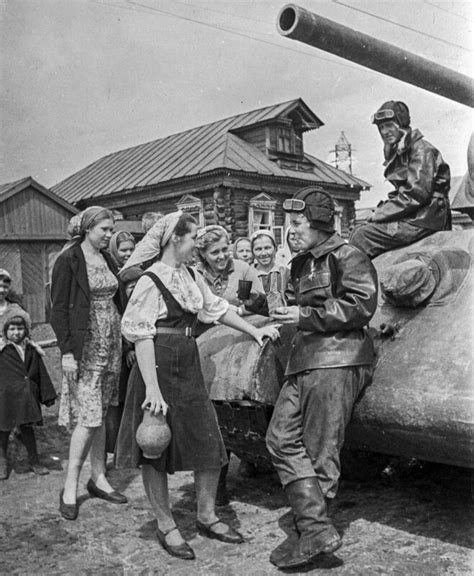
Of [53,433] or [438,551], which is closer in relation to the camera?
[438,551]

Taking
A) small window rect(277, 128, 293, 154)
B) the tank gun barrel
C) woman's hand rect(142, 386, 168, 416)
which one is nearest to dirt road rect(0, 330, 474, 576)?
woman's hand rect(142, 386, 168, 416)

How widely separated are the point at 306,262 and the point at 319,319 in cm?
37

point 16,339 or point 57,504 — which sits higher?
point 16,339

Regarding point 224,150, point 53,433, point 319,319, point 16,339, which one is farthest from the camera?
point 224,150

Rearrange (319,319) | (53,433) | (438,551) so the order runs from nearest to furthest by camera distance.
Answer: (319,319) → (438,551) → (53,433)

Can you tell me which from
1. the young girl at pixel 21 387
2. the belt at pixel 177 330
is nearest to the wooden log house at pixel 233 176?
the young girl at pixel 21 387

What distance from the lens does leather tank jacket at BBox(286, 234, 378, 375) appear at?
3240mm

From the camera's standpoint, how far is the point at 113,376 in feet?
14.7

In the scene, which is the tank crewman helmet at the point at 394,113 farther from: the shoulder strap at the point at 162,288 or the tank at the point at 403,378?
the shoulder strap at the point at 162,288

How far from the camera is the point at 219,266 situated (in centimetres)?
478

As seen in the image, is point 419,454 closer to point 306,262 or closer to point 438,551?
point 438,551

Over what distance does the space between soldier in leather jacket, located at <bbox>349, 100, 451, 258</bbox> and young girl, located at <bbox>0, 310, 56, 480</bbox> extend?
2.64m

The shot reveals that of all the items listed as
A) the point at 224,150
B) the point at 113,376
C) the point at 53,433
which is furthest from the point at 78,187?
the point at 113,376

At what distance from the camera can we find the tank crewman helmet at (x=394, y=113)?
443 centimetres
